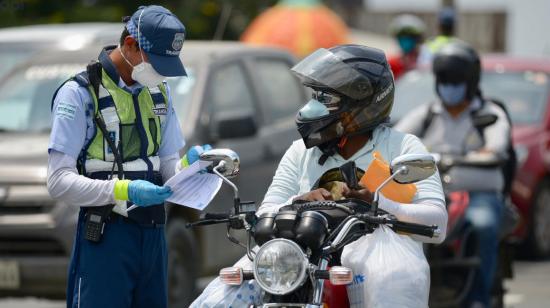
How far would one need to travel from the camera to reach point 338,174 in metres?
5.76

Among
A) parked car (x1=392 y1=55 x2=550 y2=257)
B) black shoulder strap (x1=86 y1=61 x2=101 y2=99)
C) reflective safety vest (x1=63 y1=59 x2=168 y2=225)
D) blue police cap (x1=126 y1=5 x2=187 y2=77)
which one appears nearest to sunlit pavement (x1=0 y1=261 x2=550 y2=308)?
parked car (x1=392 y1=55 x2=550 y2=257)

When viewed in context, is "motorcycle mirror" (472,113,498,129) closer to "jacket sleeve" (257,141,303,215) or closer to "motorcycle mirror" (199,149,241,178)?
"jacket sleeve" (257,141,303,215)

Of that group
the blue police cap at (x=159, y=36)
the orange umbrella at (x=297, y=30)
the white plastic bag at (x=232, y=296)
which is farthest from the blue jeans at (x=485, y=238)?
the orange umbrella at (x=297, y=30)

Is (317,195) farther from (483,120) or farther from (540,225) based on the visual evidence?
(540,225)

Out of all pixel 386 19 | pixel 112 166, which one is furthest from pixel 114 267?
pixel 386 19

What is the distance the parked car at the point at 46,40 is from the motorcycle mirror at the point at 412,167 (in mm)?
8297

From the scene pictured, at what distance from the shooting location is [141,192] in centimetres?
580

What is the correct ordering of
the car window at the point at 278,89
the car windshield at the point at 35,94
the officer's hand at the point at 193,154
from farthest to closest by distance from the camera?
1. the car window at the point at 278,89
2. the car windshield at the point at 35,94
3. the officer's hand at the point at 193,154

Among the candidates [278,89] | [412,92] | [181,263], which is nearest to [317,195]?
[181,263]

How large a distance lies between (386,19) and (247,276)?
27096 millimetres

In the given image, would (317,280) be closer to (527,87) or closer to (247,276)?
(247,276)

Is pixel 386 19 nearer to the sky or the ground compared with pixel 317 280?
nearer to the sky

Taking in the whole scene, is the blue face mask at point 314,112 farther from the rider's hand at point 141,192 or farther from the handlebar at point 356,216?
the rider's hand at point 141,192

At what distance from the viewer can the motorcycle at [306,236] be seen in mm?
4996
